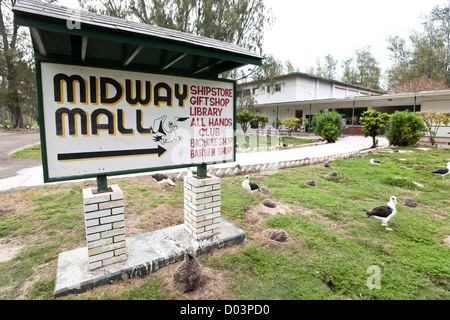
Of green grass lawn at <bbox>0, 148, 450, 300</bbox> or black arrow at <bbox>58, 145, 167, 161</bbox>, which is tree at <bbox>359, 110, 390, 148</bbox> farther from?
black arrow at <bbox>58, 145, 167, 161</bbox>

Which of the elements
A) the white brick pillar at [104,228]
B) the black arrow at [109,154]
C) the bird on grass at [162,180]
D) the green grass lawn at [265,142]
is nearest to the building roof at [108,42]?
the black arrow at [109,154]

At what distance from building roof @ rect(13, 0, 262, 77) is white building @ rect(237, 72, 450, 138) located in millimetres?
19837

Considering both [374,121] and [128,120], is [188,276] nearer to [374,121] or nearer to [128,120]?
[128,120]

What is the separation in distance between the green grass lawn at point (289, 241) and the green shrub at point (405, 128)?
8.96m

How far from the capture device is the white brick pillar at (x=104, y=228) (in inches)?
101

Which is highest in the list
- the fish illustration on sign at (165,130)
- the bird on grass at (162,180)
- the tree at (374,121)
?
the tree at (374,121)

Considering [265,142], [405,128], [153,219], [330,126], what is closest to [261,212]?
[153,219]

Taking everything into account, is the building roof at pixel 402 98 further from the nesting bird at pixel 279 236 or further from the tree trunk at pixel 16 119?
the tree trunk at pixel 16 119

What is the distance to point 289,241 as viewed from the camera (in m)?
3.50

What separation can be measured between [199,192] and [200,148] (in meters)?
0.61

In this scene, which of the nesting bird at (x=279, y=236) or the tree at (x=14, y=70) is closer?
the nesting bird at (x=279, y=236)

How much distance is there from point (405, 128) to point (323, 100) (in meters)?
9.64

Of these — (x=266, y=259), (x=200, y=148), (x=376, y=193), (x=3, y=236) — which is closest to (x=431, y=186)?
(x=376, y=193)
